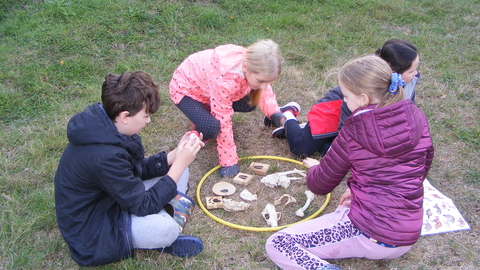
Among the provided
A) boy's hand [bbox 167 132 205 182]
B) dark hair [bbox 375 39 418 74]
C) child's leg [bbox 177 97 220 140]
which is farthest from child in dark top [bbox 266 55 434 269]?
child's leg [bbox 177 97 220 140]

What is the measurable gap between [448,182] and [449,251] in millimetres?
979

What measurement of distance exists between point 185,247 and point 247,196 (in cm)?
88

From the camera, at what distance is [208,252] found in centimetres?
300

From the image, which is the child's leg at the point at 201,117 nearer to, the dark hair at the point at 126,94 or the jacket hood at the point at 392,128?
the dark hair at the point at 126,94

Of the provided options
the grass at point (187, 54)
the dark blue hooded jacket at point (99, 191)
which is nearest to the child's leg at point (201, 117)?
the grass at point (187, 54)

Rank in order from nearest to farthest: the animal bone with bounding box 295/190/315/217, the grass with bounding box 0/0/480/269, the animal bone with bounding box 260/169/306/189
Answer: the grass with bounding box 0/0/480/269 → the animal bone with bounding box 295/190/315/217 → the animal bone with bounding box 260/169/306/189

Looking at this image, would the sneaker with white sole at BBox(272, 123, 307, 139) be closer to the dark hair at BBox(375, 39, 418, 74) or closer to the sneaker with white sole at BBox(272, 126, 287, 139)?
the sneaker with white sole at BBox(272, 126, 287, 139)

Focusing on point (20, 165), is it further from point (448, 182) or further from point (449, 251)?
point (448, 182)

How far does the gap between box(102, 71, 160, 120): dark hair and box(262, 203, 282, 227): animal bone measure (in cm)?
139

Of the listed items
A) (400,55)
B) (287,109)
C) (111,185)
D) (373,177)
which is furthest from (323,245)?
(287,109)

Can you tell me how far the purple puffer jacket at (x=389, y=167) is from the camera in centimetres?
246

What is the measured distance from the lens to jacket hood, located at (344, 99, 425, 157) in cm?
244

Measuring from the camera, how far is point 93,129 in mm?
2455

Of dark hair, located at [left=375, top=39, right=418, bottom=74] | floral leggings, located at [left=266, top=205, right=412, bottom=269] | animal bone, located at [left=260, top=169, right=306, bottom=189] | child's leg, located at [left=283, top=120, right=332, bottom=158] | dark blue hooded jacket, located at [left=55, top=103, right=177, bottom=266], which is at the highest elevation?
dark hair, located at [left=375, top=39, right=418, bottom=74]
